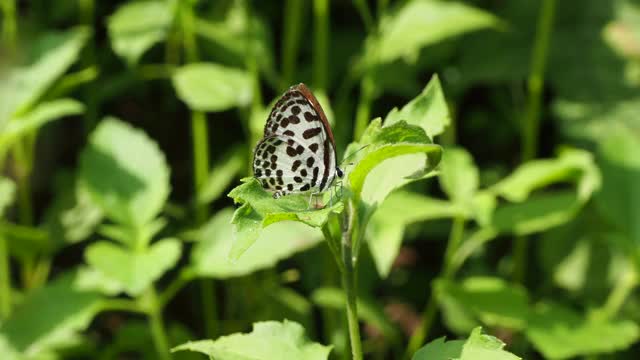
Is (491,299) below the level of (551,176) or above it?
below

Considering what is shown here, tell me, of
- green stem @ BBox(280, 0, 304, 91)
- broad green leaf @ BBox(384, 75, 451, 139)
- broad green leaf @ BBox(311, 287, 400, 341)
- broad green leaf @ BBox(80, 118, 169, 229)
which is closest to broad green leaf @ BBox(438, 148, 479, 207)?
broad green leaf @ BBox(311, 287, 400, 341)

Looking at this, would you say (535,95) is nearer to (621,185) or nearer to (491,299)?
(621,185)

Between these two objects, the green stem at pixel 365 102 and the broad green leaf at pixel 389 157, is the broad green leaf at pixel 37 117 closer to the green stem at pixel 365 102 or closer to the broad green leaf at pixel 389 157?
the green stem at pixel 365 102

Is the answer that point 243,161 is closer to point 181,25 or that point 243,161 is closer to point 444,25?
point 181,25

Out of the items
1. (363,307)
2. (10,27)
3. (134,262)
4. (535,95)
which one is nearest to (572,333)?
(363,307)

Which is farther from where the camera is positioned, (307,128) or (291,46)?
(291,46)

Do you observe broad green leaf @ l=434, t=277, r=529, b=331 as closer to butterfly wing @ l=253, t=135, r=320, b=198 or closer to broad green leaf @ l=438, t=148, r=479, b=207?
broad green leaf @ l=438, t=148, r=479, b=207

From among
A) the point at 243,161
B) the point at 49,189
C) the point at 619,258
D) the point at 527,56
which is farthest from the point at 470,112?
the point at 49,189
